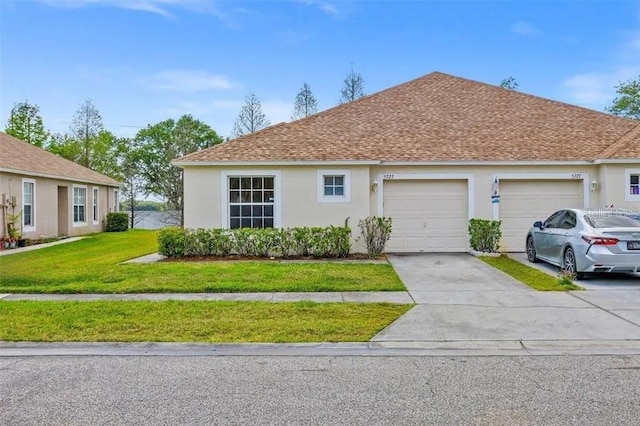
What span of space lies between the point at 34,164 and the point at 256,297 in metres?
16.0

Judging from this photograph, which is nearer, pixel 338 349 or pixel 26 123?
pixel 338 349

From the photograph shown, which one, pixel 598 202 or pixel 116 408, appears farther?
pixel 598 202

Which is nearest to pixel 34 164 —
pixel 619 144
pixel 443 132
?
pixel 443 132

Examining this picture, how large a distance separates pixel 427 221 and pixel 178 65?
42.8ft

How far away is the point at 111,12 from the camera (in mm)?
13336

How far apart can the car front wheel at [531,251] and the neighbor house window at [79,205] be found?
19872 millimetres

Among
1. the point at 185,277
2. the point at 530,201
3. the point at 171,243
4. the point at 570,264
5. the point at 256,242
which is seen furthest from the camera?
the point at 530,201

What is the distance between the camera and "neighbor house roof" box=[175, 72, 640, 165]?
14.0m

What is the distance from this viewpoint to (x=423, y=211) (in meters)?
14.4

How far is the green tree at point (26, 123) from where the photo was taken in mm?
34062

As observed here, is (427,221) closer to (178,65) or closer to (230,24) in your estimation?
(230,24)

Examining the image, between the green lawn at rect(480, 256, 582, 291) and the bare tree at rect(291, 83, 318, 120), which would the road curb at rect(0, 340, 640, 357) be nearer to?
the green lawn at rect(480, 256, 582, 291)

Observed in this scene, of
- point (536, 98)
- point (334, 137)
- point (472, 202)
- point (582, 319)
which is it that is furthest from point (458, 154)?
point (582, 319)

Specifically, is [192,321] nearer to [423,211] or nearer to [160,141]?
[423,211]
